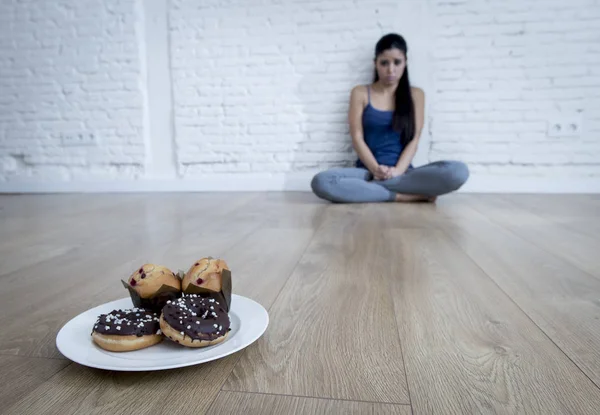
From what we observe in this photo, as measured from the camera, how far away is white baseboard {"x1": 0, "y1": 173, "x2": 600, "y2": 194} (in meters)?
2.98

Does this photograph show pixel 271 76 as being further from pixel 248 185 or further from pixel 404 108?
pixel 404 108

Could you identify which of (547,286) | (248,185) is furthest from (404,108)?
(547,286)

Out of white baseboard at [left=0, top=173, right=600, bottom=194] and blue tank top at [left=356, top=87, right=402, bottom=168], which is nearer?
blue tank top at [left=356, top=87, right=402, bottom=168]

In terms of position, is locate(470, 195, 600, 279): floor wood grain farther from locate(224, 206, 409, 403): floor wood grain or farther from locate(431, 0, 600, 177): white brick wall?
locate(431, 0, 600, 177): white brick wall

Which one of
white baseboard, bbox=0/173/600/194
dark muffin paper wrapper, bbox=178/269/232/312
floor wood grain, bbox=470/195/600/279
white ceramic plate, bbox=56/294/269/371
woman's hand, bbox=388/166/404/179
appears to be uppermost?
dark muffin paper wrapper, bbox=178/269/232/312

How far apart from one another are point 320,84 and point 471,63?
99 cm

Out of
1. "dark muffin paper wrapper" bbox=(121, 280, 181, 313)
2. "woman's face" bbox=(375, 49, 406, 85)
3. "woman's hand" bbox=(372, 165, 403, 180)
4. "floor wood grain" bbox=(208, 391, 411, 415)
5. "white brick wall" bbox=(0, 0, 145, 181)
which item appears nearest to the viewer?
"floor wood grain" bbox=(208, 391, 411, 415)

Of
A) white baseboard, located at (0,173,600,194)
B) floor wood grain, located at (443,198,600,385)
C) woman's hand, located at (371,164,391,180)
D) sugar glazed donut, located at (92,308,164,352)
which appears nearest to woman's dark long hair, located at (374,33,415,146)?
woman's hand, located at (371,164,391,180)

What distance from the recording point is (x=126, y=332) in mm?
620

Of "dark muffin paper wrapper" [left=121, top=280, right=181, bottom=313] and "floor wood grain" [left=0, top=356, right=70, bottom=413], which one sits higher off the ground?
"dark muffin paper wrapper" [left=121, top=280, right=181, bottom=313]

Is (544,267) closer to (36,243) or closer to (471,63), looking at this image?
(36,243)

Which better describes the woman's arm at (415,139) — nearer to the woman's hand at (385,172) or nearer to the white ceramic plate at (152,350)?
the woman's hand at (385,172)

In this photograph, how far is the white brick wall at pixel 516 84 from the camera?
2859 mm

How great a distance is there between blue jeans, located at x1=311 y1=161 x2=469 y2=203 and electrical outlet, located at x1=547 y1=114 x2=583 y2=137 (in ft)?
2.79
